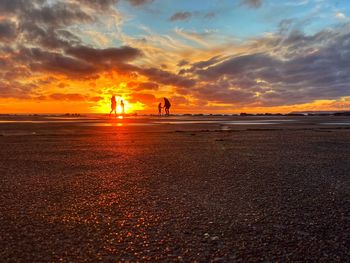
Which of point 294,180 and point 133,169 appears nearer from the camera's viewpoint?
point 294,180

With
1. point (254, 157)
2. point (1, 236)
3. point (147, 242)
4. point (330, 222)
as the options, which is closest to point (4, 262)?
point (1, 236)

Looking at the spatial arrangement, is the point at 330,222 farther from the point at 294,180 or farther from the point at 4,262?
the point at 4,262

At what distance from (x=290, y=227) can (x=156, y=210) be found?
4.22 ft

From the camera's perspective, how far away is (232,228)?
2.85 m

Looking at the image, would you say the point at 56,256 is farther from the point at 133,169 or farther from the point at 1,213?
the point at 133,169

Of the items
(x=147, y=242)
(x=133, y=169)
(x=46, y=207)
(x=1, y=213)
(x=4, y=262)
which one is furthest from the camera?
(x=133, y=169)

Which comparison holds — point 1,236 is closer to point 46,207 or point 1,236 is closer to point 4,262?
point 4,262

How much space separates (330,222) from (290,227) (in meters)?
0.41

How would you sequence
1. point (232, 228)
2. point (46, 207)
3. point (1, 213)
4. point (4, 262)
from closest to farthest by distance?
point (4, 262) < point (232, 228) < point (1, 213) < point (46, 207)

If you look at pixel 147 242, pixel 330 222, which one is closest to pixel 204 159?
pixel 330 222

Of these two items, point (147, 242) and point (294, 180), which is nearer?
point (147, 242)

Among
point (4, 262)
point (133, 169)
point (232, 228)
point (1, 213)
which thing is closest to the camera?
point (4, 262)

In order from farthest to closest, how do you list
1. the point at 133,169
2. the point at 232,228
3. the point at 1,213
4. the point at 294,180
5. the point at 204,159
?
1. the point at 204,159
2. the point at 133,169
3. the point at 294,180
4. the point at 1,213
5. the point at 232,228

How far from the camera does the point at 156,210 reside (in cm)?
340
